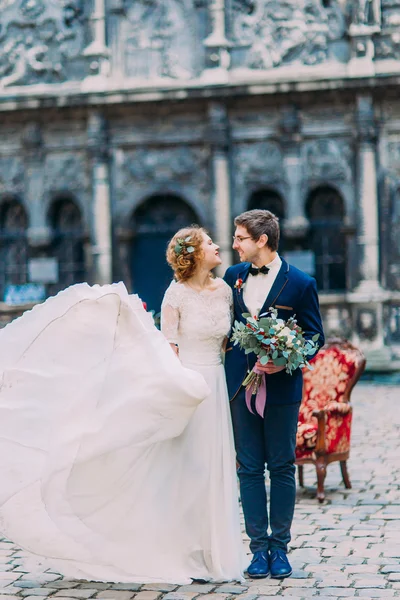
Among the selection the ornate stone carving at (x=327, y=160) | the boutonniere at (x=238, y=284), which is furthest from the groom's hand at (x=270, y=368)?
the ornate stone carving at (x=327, y=160)

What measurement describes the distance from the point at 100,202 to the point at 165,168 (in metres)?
1.29

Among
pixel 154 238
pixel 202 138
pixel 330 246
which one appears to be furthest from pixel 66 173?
pixel 330 246

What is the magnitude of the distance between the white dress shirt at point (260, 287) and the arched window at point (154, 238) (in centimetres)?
1379

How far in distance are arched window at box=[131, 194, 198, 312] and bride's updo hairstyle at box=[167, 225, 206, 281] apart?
45.4 ft

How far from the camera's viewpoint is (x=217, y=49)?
19.2 m

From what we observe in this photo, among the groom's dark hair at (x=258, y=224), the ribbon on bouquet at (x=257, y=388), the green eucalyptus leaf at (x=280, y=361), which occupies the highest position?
the groom's dark hair at (x=258, y=224)

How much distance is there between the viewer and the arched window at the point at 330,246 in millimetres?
19281

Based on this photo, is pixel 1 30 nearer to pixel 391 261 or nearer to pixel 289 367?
pixel 391 261

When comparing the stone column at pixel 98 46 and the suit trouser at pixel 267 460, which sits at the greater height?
the stone column at pixel 98 46

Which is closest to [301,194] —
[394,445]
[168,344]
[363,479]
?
[394,445]

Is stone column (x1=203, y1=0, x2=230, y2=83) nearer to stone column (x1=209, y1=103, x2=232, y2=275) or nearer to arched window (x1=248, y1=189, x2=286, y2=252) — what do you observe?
stone column (x1=209, y1=103, x2=232, y2=275)

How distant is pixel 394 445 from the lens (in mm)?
11055

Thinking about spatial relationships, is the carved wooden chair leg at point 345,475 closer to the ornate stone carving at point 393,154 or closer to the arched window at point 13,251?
the ornate stone carving at point 393,154

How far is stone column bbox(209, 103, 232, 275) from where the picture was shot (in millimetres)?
19266
